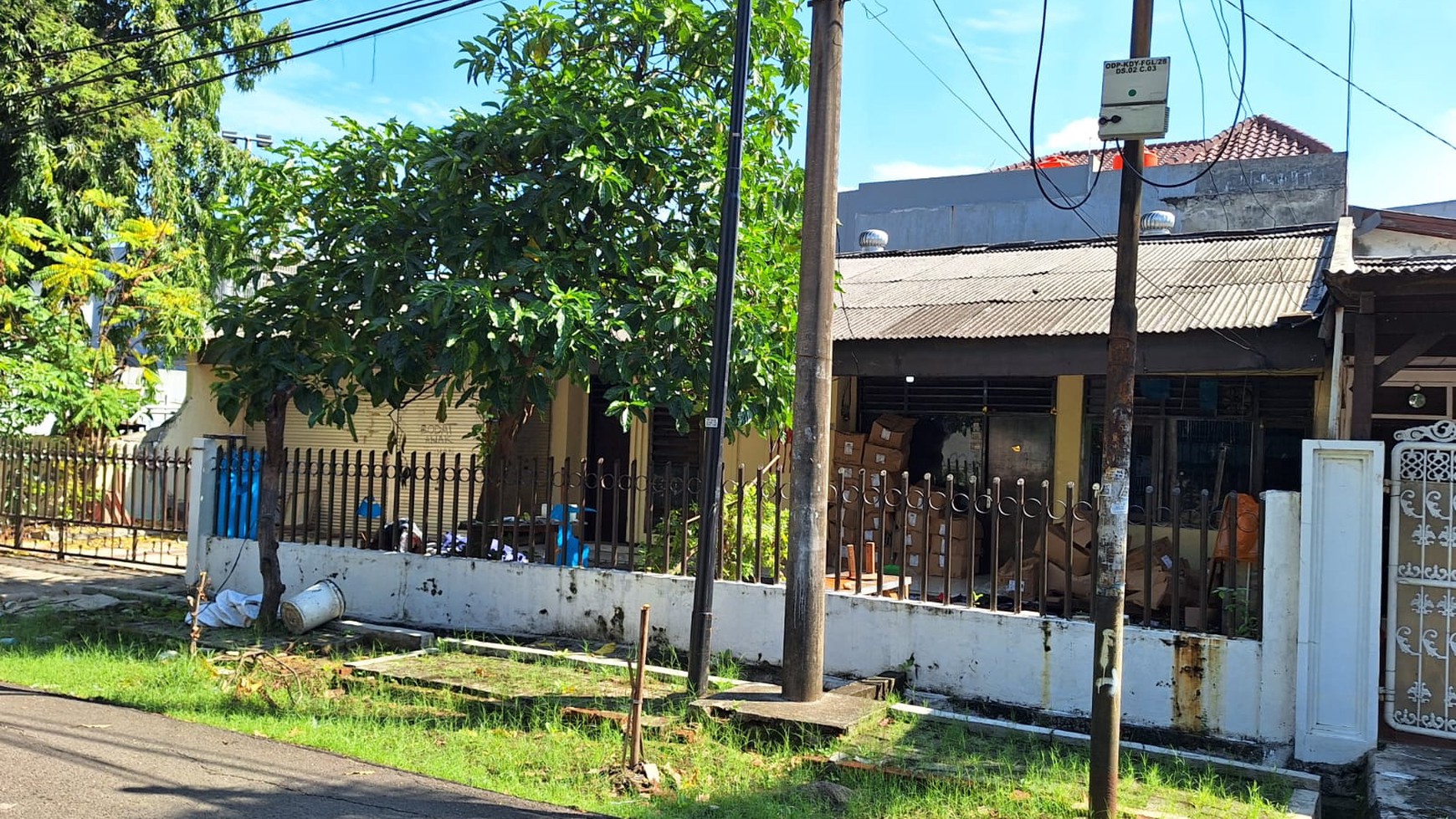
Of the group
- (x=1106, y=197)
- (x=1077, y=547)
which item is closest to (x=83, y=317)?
(x=1077, y=547)

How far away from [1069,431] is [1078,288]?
4.99 ft

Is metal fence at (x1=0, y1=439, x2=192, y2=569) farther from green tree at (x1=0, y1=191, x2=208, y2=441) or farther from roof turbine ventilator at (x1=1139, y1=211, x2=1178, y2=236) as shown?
roof turbine ventilator at (x1=1139, y1=211, x2=1178, y2=236)

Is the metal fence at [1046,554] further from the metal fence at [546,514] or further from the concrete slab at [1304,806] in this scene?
the concrete slab at [1304,806]

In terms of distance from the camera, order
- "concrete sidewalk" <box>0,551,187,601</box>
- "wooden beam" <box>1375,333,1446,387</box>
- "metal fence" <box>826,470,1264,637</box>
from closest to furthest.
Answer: "wooden beam" <box>1375,333,1446,387</box>
"metal fence" <box>826,470,1264,637</box>
"concrete sidewalk" <box>0,551,187,601</box>

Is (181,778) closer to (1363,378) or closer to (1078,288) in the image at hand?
(1363,378)

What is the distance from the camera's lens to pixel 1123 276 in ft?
17.0

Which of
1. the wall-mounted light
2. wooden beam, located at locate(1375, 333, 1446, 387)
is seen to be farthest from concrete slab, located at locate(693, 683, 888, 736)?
the wall-mounted light

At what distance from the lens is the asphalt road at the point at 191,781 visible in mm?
5043

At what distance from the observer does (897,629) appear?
7.81 metres

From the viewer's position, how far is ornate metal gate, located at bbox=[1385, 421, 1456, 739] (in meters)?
6.33

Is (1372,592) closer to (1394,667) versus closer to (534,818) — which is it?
(1394,667)

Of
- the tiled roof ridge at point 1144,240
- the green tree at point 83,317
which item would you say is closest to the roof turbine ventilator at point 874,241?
the tiled roof ridge at point 1144,240

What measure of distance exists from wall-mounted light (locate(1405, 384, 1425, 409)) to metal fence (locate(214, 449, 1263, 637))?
2048mm

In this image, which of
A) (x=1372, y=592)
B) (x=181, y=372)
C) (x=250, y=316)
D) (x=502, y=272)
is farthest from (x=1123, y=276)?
(x=181, y=372)
